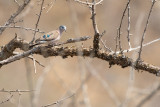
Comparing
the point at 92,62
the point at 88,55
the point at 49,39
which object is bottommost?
the point at 92,62

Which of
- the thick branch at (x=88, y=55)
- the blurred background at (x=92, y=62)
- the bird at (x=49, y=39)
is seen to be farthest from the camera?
the blurred background at (x=92, y=62)

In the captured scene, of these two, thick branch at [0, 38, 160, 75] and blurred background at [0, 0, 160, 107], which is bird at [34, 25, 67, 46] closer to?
thick branch at [0, 38, 160, 75]

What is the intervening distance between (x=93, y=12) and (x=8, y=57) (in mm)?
1430

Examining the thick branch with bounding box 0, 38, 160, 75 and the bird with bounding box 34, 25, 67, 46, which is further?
the bird with bounding box 34, 25, 67, 46

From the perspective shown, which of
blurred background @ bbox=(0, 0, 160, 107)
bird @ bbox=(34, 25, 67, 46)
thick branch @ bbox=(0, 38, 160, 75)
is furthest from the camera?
blurred background @ bbox=(0, 0, 160, 107)

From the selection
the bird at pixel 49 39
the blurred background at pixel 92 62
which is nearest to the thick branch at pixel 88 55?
the bird at pixel 49 39

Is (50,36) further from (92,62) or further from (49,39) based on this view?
(92,62)

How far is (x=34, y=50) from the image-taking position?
470 cm

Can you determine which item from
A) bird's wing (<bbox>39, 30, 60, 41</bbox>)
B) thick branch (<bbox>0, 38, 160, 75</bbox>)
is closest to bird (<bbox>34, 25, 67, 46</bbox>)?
bird's wing (<bbox>39, 30, 60, 41</bbox>)

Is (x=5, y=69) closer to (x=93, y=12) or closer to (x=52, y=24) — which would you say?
(x=52, y=24)

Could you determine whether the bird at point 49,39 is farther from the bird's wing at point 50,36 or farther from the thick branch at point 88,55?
the thick branch at point 88,55

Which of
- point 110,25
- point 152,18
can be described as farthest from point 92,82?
point 152,18

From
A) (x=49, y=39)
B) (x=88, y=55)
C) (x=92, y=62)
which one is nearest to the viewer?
(x=88, y=55)

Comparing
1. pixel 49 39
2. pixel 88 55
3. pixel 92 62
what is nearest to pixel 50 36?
pixel 49 39
